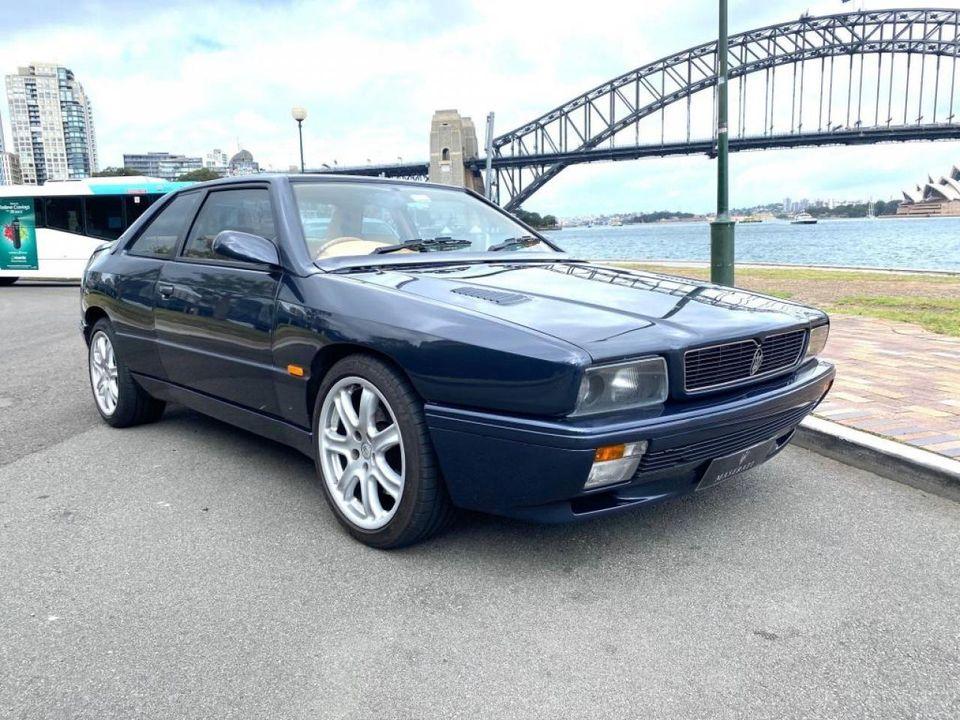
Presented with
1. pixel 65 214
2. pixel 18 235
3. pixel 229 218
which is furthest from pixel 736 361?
pixel 18 235

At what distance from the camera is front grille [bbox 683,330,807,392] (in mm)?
2537

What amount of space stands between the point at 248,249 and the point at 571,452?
5.76ft

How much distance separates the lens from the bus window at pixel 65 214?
19.1 metres

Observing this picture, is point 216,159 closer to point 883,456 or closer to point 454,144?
point 454,144

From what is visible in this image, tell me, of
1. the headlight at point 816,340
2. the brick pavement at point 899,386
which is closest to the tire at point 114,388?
the headlight at point 816,340

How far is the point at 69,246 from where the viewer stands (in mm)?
19266

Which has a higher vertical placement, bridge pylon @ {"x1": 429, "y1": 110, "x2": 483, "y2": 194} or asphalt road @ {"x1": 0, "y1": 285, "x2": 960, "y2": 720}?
bridge pylon @ {"x1": 429, "y1": 110, "x2": 483, "y2": 194}

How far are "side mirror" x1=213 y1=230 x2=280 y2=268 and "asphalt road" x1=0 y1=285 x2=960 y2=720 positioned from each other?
3.48ft

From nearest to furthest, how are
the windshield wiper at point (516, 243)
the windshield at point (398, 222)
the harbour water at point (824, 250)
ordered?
1. the windshield at point (398, 222)
2. the windshield wiper at point (516, 243)
3. the harbour water at point (824, 250)

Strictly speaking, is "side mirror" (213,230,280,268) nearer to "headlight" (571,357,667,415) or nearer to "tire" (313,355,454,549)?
"tire" (313,355,454,549)

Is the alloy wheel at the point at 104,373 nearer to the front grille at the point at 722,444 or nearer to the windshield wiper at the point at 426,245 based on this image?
the windshield wiper at the point at 426,245

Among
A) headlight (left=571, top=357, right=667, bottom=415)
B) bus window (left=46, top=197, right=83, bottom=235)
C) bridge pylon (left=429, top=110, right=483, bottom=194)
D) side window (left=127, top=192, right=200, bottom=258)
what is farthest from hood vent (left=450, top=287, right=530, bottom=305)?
bridge pylon (left=429, top=110, right=483, bottom=194)

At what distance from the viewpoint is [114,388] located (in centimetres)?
460

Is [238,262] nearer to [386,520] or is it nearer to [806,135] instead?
[386,520]
